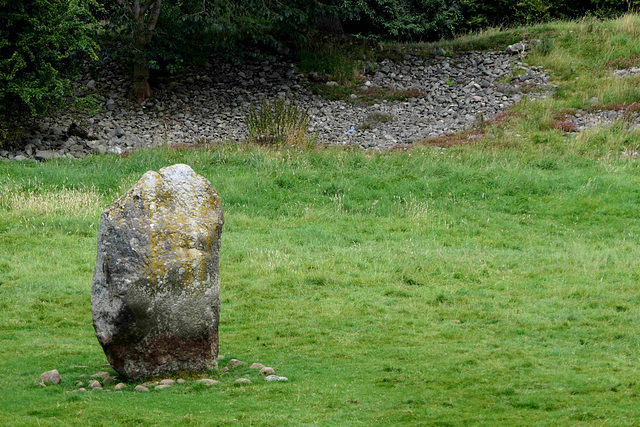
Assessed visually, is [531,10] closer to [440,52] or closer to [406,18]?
[440,52]

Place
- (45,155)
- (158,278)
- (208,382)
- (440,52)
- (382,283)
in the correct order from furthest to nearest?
(440,52) → (45,155) → (382,283) → (208,382) → (158,278)

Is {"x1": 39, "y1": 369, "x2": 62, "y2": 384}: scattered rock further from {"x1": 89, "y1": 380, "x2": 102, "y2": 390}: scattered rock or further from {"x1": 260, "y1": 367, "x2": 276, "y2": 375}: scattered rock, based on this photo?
{"x1": 260, "y1": 367, "x2": 276, "y2": 375}: scattered rock

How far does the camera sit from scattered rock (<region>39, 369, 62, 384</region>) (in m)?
8.41

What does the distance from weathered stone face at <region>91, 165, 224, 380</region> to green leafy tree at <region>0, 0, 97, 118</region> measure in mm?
18083

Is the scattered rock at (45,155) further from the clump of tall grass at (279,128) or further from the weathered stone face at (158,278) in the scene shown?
the weathered stone face at (158,278)

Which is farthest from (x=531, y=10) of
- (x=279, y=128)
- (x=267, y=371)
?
(x=267, y=371)

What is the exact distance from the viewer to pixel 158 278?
27.3 feet

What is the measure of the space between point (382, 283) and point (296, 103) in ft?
67.2

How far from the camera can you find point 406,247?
52.9ft

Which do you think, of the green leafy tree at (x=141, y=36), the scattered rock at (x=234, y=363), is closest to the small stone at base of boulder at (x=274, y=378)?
the scattered rock at (x=234, y=363)

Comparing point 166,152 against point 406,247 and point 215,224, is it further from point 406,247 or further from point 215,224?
point 215,224

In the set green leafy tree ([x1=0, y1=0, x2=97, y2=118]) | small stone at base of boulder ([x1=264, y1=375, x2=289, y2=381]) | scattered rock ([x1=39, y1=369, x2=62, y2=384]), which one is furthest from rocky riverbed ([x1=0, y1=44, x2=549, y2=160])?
small stone at base of boulder ([x1=264, y1=375, x2=289, y2=381])

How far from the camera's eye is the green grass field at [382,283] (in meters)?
7.74

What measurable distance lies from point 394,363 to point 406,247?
22.9ft
